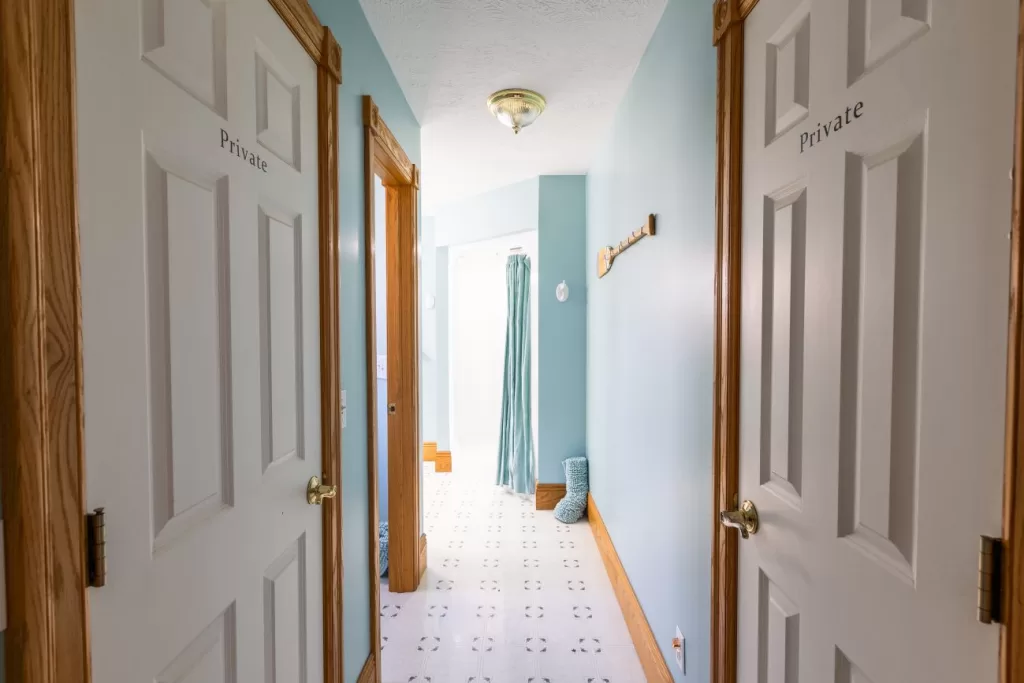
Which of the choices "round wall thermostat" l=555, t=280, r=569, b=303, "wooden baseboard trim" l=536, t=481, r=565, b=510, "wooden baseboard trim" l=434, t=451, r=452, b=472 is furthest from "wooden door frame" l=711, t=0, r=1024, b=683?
"wooden baseboard trim" l=434, t=451, r=452, b=472

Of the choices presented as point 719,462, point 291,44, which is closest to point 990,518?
point 719,462

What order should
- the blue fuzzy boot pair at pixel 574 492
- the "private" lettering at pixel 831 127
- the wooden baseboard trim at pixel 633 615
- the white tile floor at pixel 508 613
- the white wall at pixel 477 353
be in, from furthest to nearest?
the white wall at pixel 477 353
the blue fuzzy boot pair at pixel 574 492
the white tile floor at pixel 508 613
the wooden baseboard trim at pixel 633 615
the "private" lettering at pixel 831 127

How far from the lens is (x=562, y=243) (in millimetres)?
3939

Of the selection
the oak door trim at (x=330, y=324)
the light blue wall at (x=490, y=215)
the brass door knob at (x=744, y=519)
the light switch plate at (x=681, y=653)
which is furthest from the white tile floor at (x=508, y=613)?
the light blue wall at (x=490, y=215)

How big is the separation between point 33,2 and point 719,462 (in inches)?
56.3

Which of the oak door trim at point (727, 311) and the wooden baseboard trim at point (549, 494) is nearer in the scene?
the oak door trim at point (727, 311)

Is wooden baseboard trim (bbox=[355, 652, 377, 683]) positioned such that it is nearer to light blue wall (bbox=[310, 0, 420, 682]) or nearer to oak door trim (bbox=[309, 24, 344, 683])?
light blue wall (bbox=[310, 0, 420, 682])

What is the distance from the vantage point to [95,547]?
0.64 m

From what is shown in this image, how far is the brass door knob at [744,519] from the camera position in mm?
1145

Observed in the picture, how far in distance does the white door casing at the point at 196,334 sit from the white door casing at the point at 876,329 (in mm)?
1049

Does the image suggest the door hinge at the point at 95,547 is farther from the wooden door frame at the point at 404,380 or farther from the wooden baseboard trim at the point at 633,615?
the wooden door frame at the point at 404,380

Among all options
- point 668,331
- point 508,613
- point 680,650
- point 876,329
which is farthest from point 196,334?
point 508,613

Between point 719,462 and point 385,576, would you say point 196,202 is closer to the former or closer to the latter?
point 719,462

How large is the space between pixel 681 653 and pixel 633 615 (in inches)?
26.8
